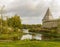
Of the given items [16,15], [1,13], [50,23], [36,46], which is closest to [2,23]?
[1,13]

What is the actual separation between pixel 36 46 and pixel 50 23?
3030 inches

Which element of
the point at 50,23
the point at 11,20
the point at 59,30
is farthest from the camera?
the point at 50,23

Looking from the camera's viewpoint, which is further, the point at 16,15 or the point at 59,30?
the point at 16,15

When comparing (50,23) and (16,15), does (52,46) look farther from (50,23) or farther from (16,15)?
(50,23)

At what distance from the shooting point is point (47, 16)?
110 meters

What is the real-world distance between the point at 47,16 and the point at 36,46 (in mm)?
89045

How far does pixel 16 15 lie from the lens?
7450 centimetres

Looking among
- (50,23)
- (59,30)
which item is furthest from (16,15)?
(50,23)

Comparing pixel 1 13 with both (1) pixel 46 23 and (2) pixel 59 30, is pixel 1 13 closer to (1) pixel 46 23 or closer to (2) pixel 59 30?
(2) pixel 59 30

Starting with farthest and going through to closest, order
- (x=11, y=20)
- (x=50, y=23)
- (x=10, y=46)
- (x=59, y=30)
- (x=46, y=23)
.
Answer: (x=46, y=23) < (x=50, y=23) < (x=11, y=20) < (x=59, y=30) < (x=10, y=46)

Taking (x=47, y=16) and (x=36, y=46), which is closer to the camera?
(x=36, y=46)

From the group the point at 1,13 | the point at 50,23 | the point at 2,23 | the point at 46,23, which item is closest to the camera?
the point at 1,13

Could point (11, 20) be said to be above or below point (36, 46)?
above

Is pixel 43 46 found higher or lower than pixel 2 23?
lower
